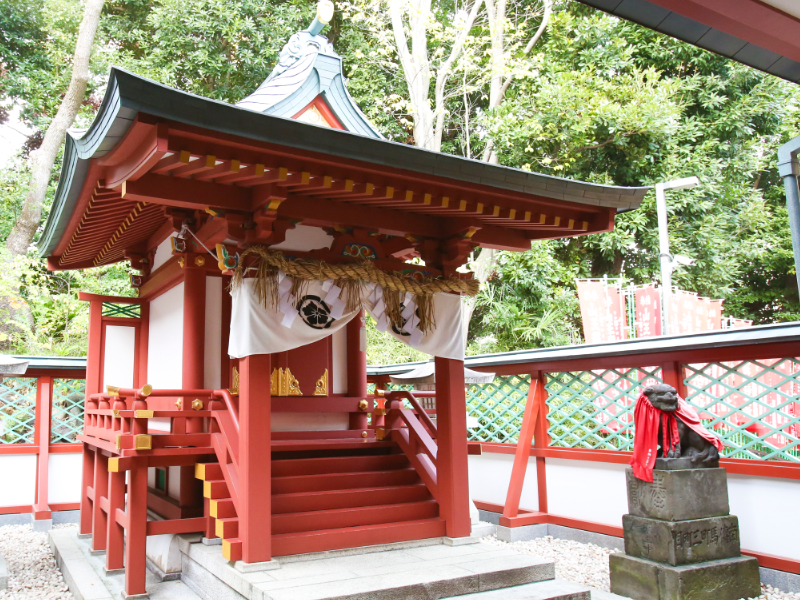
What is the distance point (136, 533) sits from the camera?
525 centimetres

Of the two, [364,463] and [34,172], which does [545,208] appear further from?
[34,172]

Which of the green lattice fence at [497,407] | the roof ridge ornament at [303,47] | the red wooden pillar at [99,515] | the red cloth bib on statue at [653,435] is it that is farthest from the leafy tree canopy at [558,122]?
the red cloth bib on statue at [653,435]

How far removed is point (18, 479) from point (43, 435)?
2.34ft

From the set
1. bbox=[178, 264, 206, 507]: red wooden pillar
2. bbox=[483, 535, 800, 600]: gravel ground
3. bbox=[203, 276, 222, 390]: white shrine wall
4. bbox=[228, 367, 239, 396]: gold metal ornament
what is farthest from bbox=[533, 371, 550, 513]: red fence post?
bbox=[178, 264, 206, 507]: red wooden pillar

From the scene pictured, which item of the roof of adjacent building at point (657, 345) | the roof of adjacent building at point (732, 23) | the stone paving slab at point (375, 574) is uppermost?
the roof of adjacent building at point (732, 23)

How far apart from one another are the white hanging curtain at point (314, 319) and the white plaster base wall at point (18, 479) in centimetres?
636

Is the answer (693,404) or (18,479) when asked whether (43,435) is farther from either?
(693,404)

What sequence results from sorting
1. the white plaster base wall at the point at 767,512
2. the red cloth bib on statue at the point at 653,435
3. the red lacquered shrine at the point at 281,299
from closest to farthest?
the red lacquered shrine at the point at 281,299 → the red cloth bib on statue at the point at 653,435 → the white plaster base wall at the point at 767,512

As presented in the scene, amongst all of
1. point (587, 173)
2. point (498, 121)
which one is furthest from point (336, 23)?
point (587, 173)

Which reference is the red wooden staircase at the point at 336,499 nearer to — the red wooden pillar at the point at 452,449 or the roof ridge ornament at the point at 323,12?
the red wooden pillar at the point at 452,449

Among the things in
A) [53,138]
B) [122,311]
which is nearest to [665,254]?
[122,311]

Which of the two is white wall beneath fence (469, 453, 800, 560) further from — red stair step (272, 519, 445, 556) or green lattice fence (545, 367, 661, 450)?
red stair step (272, 519, 445, 556)

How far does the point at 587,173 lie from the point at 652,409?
10.3 metres

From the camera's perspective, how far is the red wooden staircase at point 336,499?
5070 millimetres
